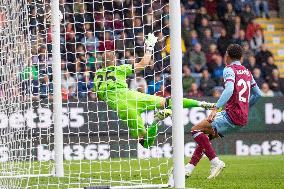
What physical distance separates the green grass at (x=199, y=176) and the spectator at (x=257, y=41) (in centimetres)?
779

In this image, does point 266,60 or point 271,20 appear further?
point 271,20

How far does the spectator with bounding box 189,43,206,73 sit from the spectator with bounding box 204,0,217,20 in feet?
8.52

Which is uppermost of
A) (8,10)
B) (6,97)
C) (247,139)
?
(8,10)

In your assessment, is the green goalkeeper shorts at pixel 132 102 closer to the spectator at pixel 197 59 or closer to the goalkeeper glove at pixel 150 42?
the goalkeeper glove at pixel 150 42

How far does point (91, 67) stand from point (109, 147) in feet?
7.75

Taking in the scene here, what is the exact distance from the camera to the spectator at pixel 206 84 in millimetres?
23328

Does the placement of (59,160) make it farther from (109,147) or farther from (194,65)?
(194,65)

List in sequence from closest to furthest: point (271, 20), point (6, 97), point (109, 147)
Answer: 1. point (6, 97)
2. point (109, 147)
3. point (271, 20)

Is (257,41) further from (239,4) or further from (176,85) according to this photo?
(176,85)

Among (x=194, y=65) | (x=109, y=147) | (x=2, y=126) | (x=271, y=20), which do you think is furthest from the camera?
(x=271, y=20)

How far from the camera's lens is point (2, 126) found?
13734mm

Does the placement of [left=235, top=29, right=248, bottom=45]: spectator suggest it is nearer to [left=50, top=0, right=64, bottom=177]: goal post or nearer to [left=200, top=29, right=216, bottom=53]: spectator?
[left=200, top=29, right=216, bottom=53]: spectator

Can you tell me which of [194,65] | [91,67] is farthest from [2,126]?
[194,65]

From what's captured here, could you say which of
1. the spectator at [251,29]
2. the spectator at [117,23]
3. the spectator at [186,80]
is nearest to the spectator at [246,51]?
the spectator at [251,29]
